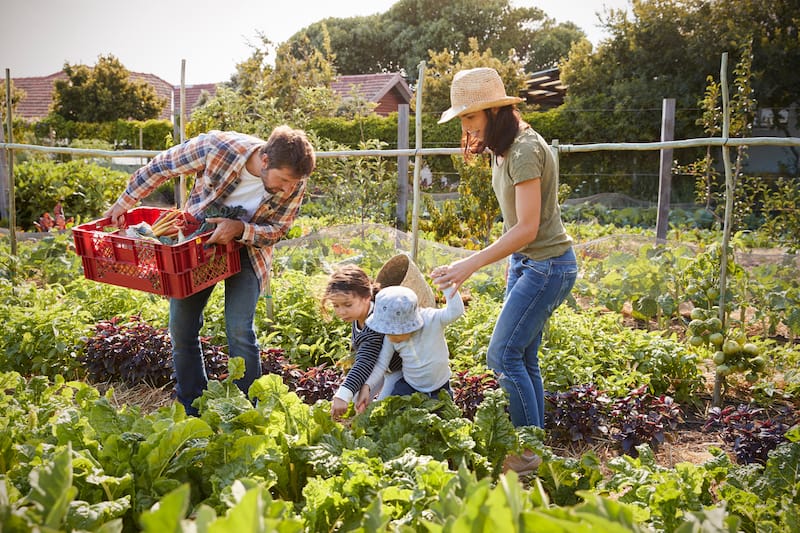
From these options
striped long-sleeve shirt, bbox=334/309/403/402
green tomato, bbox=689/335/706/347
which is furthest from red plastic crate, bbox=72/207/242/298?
green tomato, bbox=689/335/706/347

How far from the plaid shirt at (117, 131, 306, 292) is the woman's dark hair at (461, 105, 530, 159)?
0.84 m

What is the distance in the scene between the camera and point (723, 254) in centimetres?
357

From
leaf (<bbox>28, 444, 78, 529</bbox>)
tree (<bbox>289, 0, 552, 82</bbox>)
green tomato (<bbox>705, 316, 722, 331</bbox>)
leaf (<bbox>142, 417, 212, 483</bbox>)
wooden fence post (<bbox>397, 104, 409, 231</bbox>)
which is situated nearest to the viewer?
leaf (<bbox>28, 444, 78, 529</bbox>)

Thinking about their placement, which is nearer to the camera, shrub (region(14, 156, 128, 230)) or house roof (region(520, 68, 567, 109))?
shrub (region(14, 156, 128, 230))

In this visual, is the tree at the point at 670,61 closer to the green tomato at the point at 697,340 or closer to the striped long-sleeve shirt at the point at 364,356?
the green tomato at the point at 697,340

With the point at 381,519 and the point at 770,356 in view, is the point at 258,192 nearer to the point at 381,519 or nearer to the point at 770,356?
the point at 381,519

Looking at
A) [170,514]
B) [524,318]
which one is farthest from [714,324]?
[170,514]

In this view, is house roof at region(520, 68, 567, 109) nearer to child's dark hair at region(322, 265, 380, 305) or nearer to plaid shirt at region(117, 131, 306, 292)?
plaid shirt at region(117, 131, 306, 292)

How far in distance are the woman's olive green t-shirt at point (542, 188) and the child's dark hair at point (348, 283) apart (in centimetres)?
66

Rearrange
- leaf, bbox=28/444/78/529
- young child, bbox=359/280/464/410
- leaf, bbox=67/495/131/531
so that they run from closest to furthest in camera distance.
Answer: leaf, bbox=28/444/78/529 → leaf, bbox=67/495/131/531 → young child, bbox=359/280/464/410

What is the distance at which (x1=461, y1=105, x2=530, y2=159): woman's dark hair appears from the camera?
252 cm

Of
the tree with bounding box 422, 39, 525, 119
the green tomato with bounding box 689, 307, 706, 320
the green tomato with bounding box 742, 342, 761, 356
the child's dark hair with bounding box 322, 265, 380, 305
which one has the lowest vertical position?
the green tomato with bounding box 742, 342, 761, 356

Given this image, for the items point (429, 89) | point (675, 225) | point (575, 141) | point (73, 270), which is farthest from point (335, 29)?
point (73, 270)

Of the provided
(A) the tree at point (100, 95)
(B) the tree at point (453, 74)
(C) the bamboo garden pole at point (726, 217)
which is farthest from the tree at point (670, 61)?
(A) the tree at point (100, 95)
